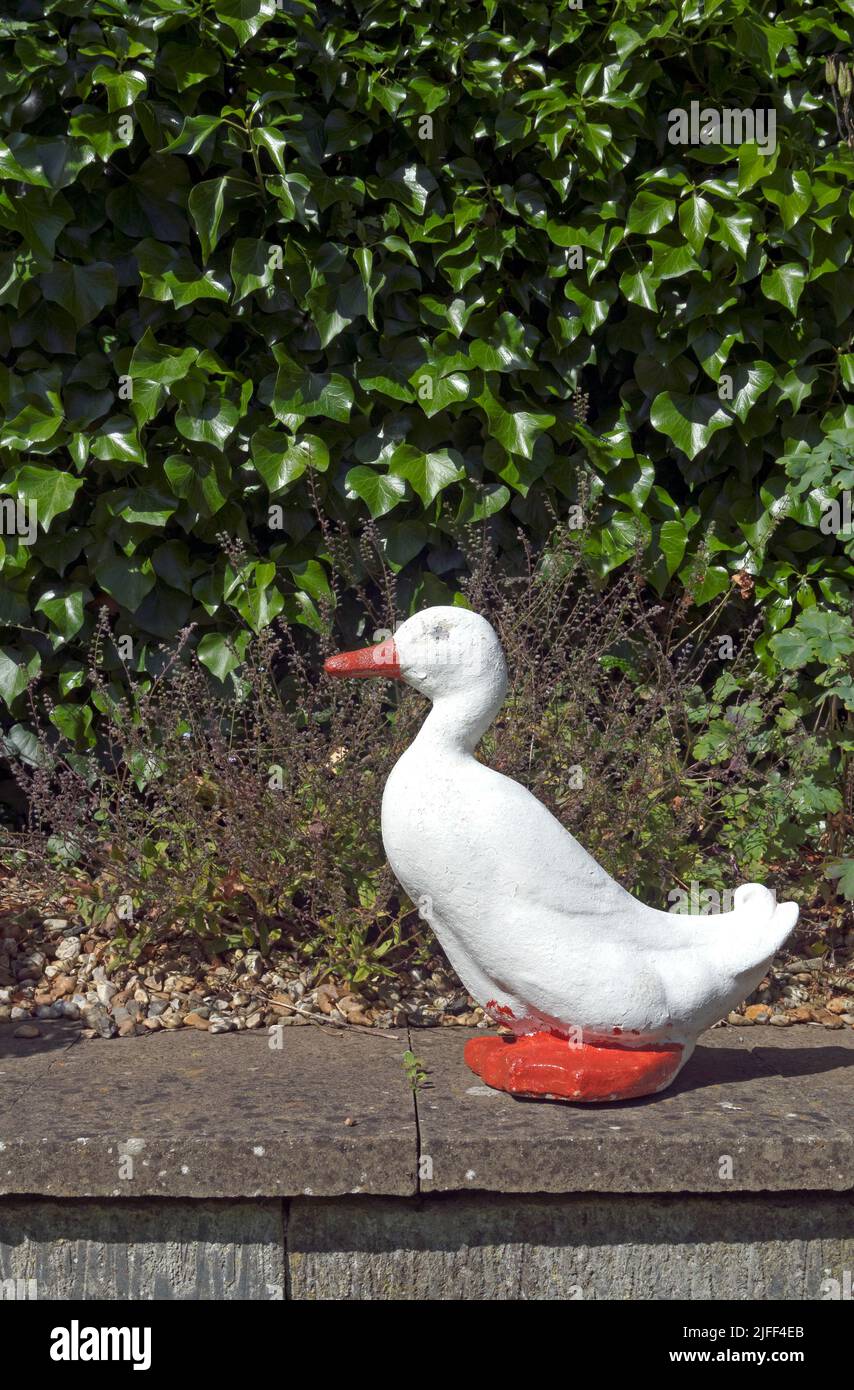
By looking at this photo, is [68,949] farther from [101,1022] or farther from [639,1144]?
[639,1144]

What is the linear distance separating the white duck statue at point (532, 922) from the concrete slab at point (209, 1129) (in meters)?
0.30

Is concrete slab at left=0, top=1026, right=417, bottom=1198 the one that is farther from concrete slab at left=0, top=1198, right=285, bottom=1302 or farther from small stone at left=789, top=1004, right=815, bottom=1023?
small stone at left=789, top=1004, right=815, bottom=1023

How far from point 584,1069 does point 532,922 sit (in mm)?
303

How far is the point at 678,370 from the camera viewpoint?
12.5 feet

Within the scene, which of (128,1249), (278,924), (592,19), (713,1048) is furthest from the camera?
(592,19)

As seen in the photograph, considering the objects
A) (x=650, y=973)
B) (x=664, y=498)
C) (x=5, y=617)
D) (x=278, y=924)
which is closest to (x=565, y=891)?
(x=650, y=973)

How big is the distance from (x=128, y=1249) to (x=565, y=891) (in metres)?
1.03

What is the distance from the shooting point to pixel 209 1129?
226 centimetres

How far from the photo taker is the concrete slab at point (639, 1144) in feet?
7.22

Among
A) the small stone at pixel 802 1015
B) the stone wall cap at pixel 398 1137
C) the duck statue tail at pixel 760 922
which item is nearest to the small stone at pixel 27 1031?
the stone wall cap at pixel 398 1137

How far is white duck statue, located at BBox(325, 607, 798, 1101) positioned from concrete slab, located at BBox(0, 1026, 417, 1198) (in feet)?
0.98

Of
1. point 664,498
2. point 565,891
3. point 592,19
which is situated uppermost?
A: point 592,19

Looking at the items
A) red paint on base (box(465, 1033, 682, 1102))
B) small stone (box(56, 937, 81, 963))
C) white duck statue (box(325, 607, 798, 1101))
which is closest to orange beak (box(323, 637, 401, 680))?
white duck statue (box(325, 607, 798, 1101))

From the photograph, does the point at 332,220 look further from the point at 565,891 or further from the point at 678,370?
the point at 565,891
